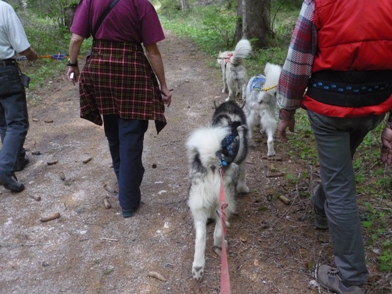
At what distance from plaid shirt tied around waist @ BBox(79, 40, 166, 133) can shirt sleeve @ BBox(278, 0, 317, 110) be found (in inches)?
59.7

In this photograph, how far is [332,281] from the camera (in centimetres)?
258

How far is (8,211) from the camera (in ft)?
13.1

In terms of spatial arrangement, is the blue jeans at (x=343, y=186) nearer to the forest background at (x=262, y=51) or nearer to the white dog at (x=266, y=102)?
the forest background at (x=262, y=51)

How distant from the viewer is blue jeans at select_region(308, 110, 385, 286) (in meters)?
2.33

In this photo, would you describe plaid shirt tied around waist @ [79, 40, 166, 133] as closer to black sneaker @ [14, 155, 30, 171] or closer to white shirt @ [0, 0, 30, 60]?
white shirt @ [0, 0, 30, 60]

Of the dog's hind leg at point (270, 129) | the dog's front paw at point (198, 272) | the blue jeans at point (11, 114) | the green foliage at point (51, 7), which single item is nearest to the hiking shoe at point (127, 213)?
the dog's front paw at point (198, 272)

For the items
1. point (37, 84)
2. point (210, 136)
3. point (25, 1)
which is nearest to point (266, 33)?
point (37, 84)

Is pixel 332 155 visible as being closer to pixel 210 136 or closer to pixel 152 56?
pixel 210 136

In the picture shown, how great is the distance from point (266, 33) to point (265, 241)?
29.4 feet

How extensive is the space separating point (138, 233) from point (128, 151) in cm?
86

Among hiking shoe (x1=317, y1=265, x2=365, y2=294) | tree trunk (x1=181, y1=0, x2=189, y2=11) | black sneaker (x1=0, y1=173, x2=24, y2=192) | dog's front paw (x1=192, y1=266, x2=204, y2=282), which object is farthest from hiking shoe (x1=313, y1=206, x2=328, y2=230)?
tree trunk (x1=181, y1=0, x2=189, y2=11)

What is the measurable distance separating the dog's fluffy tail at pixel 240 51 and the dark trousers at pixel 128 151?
4047 mm

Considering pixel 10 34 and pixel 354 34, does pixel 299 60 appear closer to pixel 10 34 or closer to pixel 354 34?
A: pixel 354 34

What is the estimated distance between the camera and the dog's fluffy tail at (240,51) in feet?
23.0
